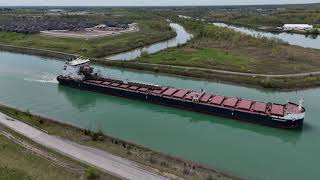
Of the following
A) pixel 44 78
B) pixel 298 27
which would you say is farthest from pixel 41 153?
pixel 298 27

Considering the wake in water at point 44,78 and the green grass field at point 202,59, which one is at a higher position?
the green grass field at point 202,59

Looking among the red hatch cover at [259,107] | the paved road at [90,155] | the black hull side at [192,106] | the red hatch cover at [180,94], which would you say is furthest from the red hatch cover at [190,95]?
the paved road at [90,155]

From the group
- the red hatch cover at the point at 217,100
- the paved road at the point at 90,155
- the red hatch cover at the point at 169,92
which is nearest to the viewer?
the paved road at the point at 90,155

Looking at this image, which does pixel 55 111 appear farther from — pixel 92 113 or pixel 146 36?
pixel 146 36

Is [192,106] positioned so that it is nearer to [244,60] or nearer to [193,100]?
[193,100]

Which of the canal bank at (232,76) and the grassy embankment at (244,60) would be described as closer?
the canal bank at (232,76)

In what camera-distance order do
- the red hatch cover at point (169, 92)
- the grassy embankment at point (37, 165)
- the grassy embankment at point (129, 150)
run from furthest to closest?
the red hatch cover at point (169, 92) → the grassy embankment at point (129, 150) → the grassy embankment at point (37, 165)

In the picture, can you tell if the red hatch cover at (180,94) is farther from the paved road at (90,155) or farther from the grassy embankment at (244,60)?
the paved road at (90,155)
